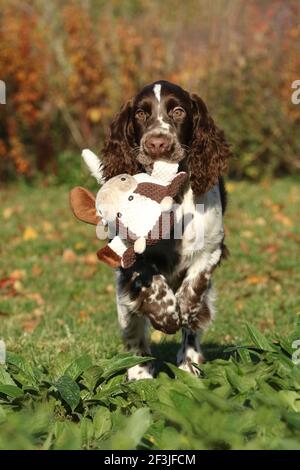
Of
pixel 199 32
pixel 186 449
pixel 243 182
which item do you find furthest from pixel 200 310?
pixel 199 32

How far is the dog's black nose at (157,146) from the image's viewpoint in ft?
12.4

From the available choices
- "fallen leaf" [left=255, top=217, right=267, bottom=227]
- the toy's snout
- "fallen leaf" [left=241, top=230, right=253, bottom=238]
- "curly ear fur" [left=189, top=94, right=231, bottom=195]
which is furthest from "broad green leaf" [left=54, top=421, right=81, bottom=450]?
"fallen leaf" [left=255, top=217, right=267, bottom=227]

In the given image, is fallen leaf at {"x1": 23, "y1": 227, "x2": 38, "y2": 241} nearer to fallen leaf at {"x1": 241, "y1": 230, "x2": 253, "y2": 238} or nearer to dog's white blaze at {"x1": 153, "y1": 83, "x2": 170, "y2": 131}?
fallen leaf at {"x1": 241, "y1": 230, "x2": 253, "y2": 238}

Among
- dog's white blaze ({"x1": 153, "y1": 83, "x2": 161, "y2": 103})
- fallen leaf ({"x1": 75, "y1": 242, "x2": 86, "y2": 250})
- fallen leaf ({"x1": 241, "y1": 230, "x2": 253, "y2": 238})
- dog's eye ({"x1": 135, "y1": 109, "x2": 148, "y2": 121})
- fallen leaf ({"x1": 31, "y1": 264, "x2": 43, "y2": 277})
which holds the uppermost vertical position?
dog's white blaze ({"x1": 153, "y1": 83, "x2": 161, "y2": 103})

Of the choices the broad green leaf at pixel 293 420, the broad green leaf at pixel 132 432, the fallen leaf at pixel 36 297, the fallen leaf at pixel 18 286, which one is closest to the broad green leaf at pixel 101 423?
the broad green leaf at pixel 132 432

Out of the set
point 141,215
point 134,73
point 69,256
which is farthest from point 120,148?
point 134,73

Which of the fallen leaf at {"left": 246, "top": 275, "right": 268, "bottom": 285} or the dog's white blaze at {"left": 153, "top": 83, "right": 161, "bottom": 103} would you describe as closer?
the dog's white blaze at {"left": 153, "top": 83, "right": 161, "bottom": 103}

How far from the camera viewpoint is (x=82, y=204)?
3809 millimetres

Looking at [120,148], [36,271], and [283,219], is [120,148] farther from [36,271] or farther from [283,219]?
[283,219]

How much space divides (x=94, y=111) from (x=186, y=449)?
34.2ft

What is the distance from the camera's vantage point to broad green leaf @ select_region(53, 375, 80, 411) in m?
3.04

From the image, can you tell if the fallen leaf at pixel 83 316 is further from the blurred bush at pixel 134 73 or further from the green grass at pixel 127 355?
the blurred bush at pixel 134 73

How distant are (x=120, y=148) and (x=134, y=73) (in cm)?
844

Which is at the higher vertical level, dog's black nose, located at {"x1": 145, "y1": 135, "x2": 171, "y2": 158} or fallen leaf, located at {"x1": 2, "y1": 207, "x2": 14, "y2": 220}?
dog's black nose, located at {"x1": 145, "y1": 135, "x2": 171, "y2": 158}
